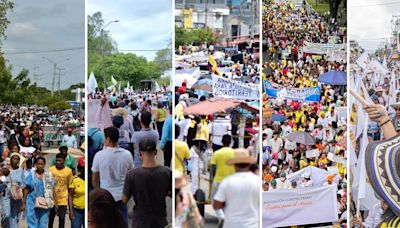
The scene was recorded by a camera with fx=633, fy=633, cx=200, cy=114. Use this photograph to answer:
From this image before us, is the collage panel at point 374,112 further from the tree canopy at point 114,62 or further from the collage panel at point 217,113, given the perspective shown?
the tree canopy at point 114,62

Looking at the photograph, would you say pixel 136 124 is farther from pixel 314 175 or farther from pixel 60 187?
pixel 314 175

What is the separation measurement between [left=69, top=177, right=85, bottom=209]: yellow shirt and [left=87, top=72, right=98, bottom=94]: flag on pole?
842mm

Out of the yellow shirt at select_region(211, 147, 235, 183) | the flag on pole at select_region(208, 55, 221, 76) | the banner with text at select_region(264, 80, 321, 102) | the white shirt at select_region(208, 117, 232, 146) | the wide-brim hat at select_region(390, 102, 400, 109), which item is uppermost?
the flag on pole at select_region(208, 55, 221, 76)

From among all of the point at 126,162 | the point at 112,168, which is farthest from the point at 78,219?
the point at 126,162

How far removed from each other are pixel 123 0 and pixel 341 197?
303cm

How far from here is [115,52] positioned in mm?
6102

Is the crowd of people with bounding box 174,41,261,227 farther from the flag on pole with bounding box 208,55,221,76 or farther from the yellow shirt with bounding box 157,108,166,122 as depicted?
the yellow shirt with bounding box 157,108,166,122

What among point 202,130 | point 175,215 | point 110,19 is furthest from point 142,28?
point 175,215

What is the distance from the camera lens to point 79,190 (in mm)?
6016

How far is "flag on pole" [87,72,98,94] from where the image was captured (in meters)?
6.04

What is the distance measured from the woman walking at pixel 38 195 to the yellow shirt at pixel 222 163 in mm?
1570

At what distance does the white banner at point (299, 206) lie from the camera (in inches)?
251

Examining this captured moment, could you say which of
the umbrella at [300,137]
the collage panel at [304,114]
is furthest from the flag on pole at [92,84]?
the umbrella at [300,137]

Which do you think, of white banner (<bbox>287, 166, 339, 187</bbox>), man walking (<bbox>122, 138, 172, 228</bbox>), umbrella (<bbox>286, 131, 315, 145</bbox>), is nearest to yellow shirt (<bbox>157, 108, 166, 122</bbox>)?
man walking (<bbox>122, 138, 172, 228</bbox>)
